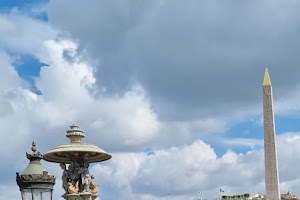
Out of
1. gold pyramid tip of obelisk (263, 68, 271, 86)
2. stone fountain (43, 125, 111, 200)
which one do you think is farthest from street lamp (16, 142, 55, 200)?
gold pyramid tip of obelisk (263, 68, 271, 86)

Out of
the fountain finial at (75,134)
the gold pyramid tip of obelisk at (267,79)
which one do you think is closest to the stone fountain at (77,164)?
the fountain finial at (75,134)

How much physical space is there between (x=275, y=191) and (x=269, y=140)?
7544 mm

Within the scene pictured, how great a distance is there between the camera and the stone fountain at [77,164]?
1883 cm

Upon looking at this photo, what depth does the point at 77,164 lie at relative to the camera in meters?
19.4

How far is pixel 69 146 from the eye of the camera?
62.2 feet

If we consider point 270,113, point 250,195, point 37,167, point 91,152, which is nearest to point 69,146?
point 91,152

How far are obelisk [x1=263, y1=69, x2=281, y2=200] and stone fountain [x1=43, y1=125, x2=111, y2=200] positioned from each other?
247 feet

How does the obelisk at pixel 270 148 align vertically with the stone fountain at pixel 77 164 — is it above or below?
above

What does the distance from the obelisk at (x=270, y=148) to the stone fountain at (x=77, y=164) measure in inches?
2966


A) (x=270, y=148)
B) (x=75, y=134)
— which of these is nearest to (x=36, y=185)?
(x=75, y=134)

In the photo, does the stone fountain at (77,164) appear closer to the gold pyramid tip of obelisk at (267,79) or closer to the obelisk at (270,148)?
the obelisk at (270,148)

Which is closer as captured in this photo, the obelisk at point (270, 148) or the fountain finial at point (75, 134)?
the fountain finial at point (75, 134)

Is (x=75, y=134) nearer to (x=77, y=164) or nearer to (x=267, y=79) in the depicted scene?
(x=77, y=164)

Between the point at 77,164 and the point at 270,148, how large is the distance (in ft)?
253
